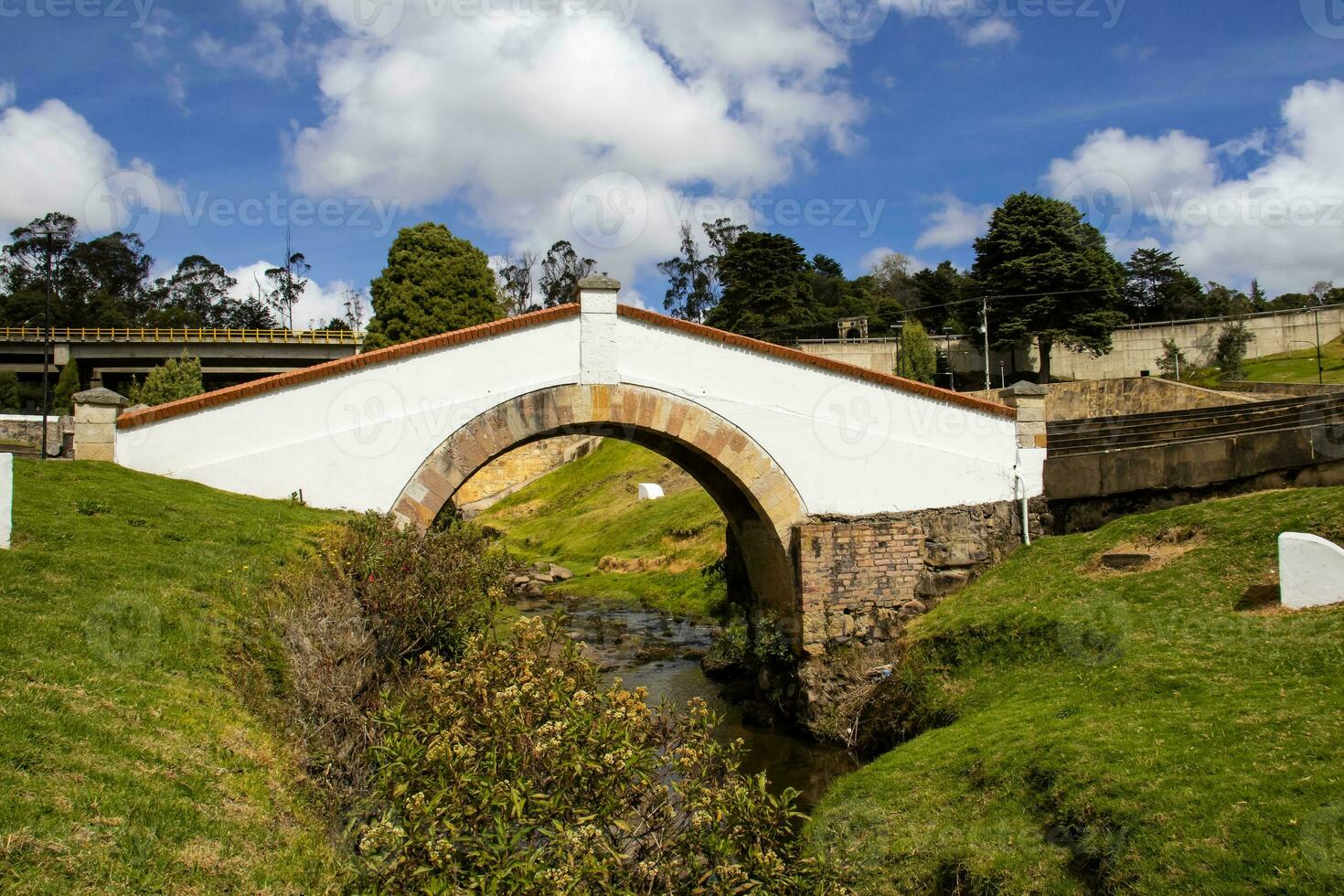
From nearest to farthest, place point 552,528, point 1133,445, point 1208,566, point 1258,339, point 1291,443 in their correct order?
1. point 1208,566
2. point 1291,443
3. point 1133,445
4. point 552,528
5. point 1258,339

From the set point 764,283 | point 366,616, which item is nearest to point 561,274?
point 764,283

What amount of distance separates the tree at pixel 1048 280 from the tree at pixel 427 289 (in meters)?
24.5

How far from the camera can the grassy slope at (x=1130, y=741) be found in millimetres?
5915

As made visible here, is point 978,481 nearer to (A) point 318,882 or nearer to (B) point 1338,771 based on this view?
(B) point 1338,771

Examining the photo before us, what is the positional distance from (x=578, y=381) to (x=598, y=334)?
2.15 ft

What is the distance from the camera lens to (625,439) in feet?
40.4

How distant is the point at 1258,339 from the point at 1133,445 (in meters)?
42.8

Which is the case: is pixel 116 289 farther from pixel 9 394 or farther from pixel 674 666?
pixel 674 666

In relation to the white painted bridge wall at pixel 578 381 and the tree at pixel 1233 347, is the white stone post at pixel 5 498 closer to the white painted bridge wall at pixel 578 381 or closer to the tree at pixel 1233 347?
the white painted bridge wall at pixel 578 381

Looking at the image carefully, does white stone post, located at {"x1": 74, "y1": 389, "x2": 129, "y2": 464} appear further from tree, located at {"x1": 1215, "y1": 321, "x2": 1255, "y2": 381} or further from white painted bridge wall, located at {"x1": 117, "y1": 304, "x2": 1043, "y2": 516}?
tree, located at {"x1": 1215, "y1": 321, "x2": 1255, "y2": 381}

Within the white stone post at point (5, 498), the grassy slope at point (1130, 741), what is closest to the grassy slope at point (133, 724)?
the white stone post at point (5, 498)

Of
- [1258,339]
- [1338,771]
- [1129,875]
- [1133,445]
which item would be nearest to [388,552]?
[1129,875]

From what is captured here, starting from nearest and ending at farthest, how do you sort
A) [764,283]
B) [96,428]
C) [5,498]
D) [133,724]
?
[133,724] < [5,498] < [96,428] < [764,283]

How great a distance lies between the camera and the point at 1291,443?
39.3 ft
